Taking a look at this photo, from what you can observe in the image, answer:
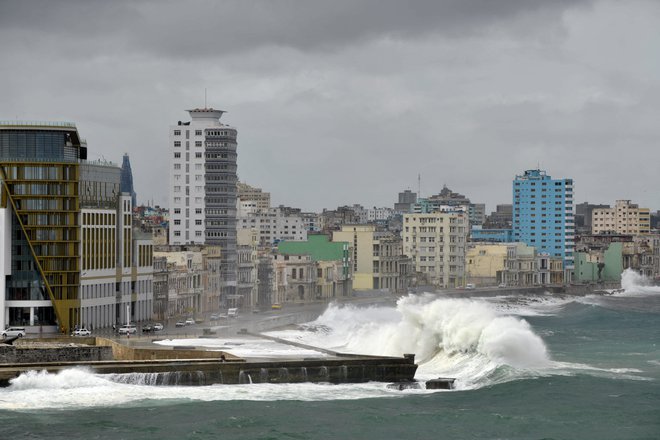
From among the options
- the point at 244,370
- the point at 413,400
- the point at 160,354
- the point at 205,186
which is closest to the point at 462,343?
the point at 413,400

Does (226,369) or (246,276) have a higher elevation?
(246,276)

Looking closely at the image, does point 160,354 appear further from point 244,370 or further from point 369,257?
point 369,257

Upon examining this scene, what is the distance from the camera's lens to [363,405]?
65438 mm

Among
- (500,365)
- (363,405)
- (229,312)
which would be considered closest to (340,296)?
(229,312)

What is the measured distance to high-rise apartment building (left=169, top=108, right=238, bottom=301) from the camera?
140750 millimetres

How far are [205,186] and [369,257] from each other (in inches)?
1787

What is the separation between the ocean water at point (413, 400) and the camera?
196ft

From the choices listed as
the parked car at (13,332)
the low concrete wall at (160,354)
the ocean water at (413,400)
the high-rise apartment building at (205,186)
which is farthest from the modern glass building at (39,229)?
the high-rise apartment building at (205,186)

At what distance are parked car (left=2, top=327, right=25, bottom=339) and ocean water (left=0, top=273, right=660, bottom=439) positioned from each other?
1175cm

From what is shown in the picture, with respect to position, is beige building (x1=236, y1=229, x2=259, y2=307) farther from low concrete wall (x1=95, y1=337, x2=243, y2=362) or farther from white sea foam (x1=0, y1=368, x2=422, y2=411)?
white sea foam (x1=0, y1=368, x2=422, y2=411)

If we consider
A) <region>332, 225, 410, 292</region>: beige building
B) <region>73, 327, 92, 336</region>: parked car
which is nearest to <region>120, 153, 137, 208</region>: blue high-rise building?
<region>73, 327, 92, 336</region>: parked car

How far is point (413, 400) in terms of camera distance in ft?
222

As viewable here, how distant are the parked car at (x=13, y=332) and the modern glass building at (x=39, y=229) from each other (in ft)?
6.02

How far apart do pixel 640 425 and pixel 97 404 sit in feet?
79.4
